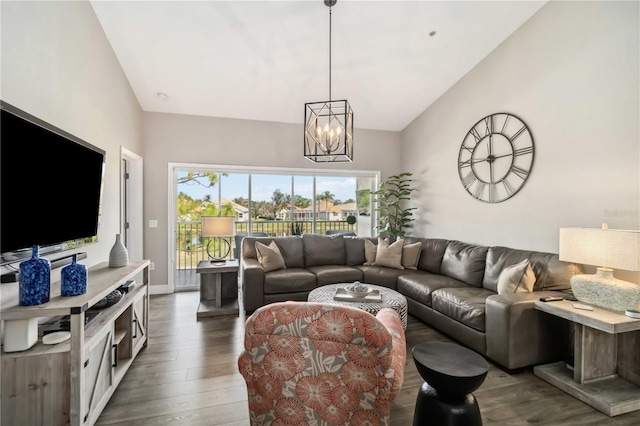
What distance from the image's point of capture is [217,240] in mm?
5863

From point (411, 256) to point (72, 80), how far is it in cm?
411

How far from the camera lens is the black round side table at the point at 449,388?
144cm

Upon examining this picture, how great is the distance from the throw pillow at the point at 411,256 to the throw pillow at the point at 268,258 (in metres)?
1.73

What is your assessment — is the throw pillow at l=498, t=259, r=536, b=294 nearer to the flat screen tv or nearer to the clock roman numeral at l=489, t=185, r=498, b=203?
the clock roman numeral at l=489, t=185, r=498, b=203

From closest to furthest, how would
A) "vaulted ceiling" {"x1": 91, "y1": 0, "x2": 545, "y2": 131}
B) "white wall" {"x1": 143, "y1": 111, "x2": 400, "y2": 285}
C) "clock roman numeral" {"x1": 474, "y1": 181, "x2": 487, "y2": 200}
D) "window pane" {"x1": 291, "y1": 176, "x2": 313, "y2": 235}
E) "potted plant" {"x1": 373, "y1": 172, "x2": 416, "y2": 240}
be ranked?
"vaulted ceiling" {"x1": 91, "y1": 0, "x2": 545, "y2": 131} < "clock roman numeral" {"x1": 474, "y1": 181, "x2": 487, "y2": 200} < "white wall" {"x1": 143, "y1": 111, "x2": 400, "y2": 285} < "potted plant" {"x1": 373, "y1": 172, "x2": 416, "y2": 240} < "window pane" {"x1": 291, "y1": 176, "x2": 313, "y2": 235}

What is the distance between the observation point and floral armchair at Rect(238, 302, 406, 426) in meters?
1.15

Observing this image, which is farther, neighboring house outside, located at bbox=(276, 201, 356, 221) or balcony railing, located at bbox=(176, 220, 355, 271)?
neighboring house outside, located at bbox=(276, 201, 356, 221)

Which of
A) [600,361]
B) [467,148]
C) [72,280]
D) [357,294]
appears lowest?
[600,361]

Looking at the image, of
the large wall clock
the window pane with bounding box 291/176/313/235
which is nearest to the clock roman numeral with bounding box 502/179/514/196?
the large wall clock

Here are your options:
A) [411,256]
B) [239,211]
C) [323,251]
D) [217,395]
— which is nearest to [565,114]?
[411,256]

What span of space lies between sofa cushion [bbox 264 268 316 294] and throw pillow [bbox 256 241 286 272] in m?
0.09

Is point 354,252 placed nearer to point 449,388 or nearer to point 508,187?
point 508,187

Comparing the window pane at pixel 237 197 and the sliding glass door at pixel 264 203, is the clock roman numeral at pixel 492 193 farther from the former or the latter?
the window pane at pixel 237 197

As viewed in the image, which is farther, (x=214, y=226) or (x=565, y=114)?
(x=214, y=226)
